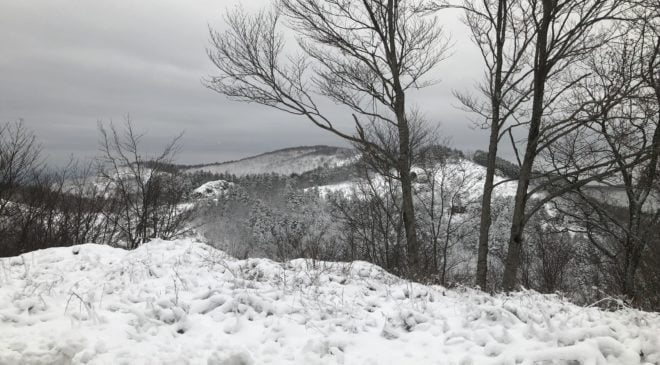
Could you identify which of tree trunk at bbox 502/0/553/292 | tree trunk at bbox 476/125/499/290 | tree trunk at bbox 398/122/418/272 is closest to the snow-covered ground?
tree trunk at bbox 502/0/553/292

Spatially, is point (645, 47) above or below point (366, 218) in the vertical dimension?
above

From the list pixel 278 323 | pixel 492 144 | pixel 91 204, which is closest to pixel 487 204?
pixel 492 144

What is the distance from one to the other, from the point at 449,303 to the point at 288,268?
325cm

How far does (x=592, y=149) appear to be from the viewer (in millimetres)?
12367

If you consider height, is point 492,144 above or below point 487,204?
above

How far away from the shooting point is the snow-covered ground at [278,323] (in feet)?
12.5

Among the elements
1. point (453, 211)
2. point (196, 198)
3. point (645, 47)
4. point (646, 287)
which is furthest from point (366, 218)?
point (645, 47)

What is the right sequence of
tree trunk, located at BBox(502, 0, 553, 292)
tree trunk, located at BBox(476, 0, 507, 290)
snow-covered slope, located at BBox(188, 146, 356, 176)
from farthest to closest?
snow-covered slope, located at BBox(188, 146, 356, 176) → tree trunk, located at BBox(476, 0, 507, 290) → tree trunk, located at BBox(502, 0, 553, 292)

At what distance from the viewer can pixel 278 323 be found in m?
4.74

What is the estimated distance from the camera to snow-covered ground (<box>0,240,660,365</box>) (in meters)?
3.82

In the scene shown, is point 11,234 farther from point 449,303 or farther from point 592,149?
point 592,149

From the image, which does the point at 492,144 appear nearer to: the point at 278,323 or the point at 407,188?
the point at 407,188

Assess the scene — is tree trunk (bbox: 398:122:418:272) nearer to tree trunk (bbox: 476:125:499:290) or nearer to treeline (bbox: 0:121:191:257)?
tree trunk (bbox: 476:125:499:290)

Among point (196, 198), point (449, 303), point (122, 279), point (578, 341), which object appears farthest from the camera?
point (196, 198)
